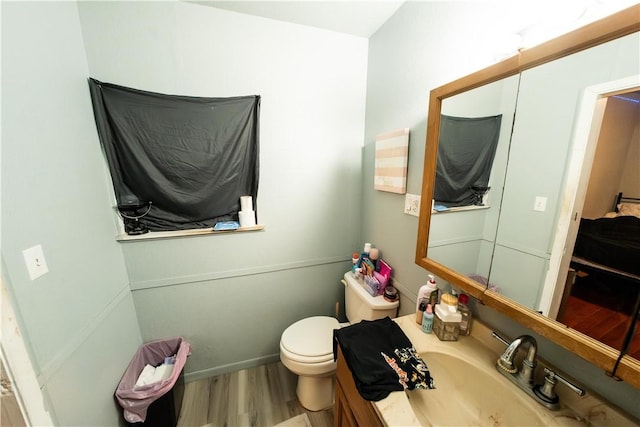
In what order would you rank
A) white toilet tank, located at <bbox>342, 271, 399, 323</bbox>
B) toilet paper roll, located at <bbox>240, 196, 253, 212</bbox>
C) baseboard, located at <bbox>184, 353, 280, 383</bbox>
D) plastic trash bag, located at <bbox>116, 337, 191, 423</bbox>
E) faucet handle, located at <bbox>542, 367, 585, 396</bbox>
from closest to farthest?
1. faucet handle, located at <bbox>542, 367, 585, 396</bbox>
2. plastic trash bag, located at <bbox>116, 337, 191, 423</bbox>
3. white toilet tank, located at <bbox>342, 271, 399, 323</bbox>
4. toilet paper roll, located at <bbox>240, 196, 253, 212</bbox>
5. baseboard, located at <bbox>184, 353, 280, 383</bbox>

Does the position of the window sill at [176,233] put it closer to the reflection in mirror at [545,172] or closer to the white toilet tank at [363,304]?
the white toilet tank at [363,304]

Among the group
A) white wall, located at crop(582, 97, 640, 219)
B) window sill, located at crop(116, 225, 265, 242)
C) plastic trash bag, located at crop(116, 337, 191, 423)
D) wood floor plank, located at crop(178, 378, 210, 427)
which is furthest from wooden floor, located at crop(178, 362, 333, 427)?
white wall, located at crop(582, 97, 640, 219)

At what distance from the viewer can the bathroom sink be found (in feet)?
2.23

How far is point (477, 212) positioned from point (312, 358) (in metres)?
1.13

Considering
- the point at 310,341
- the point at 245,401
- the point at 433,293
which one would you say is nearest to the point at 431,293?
the point at 433,293

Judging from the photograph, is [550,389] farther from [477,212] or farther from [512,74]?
[512,74]

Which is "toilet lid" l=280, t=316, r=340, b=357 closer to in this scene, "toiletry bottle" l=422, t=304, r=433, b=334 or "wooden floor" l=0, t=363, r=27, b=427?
"toiletry bottle" l=422, t=304, r=433, b=334

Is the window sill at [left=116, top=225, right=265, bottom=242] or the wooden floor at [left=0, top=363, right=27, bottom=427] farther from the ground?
the window sill at [left=116, top=225, right=265, bottom=242]

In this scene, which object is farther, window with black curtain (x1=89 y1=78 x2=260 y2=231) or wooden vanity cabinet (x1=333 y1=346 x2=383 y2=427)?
window with black curtain (x1=89 y1=78 x2=260 y2=231)

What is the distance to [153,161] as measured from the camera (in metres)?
1.25

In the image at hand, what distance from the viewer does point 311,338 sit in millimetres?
1374

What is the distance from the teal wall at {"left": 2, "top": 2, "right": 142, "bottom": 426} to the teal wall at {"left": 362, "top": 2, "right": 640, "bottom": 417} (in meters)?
1.52

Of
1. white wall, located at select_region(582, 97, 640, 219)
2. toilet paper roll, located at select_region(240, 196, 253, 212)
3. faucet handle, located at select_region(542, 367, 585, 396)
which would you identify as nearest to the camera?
white wall, located at select_region(582, 97, 640, 219)

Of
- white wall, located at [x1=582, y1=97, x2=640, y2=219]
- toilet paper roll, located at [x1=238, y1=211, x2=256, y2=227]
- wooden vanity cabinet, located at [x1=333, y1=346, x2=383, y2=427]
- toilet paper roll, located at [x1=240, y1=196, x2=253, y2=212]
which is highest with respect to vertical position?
white wall, located at [x1=582, y1=97, x2=640, y2=219]
